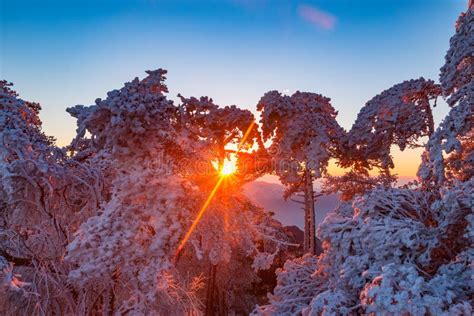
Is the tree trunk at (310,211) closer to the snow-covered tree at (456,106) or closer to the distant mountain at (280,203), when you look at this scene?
the distant mountain at (280,203)

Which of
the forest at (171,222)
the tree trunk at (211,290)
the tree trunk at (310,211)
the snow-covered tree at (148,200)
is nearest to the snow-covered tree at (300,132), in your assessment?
the tree trunk at (310,211)

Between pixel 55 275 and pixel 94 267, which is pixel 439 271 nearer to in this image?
pixel 94 267

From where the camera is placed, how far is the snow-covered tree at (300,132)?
53.3 feet

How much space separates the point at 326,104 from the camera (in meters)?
17.8

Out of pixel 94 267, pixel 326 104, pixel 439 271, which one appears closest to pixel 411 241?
pixel 439 271

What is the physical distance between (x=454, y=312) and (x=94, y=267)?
5.09 m

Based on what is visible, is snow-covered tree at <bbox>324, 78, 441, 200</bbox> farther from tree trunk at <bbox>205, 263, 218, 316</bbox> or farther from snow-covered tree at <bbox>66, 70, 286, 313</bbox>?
snow-covered tree at <bbox>66, 70, 286, 313</bbox>

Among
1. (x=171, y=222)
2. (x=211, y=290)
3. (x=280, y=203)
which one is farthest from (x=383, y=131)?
(x=280, y=203)

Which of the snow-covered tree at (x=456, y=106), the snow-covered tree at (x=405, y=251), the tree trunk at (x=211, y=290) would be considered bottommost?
the tree trunk at (x=211, y=290)

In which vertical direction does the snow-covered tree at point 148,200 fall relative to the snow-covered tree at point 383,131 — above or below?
below

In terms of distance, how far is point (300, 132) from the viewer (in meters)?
16.3

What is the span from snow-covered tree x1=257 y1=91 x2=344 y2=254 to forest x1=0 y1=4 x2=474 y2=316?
230 inches

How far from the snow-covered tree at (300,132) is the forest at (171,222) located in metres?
5.84

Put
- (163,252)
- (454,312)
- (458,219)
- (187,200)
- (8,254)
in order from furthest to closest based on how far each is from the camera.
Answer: (8,254) → (458,219) → (187,200) → (163,252) → (454,312)
